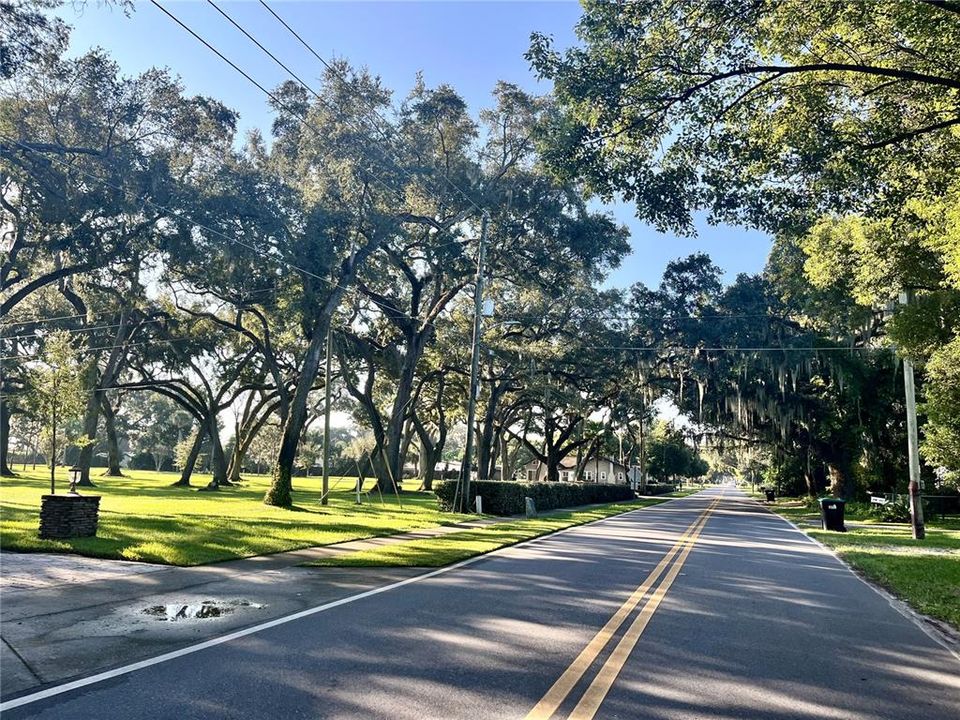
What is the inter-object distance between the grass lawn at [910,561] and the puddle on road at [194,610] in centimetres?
820

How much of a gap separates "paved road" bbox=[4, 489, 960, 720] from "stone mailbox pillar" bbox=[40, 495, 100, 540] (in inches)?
290

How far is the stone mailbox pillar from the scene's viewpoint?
42.4 feet

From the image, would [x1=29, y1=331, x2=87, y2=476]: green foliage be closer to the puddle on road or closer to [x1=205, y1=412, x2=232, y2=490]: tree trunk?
the puddle on road

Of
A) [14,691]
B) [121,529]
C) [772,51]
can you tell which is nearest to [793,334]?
[772,51]

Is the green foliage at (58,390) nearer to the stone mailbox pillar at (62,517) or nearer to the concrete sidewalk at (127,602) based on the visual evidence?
the stone mailbox pillar at (62,517)

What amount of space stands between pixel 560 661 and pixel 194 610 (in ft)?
13.9

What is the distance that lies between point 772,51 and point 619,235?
2366cm

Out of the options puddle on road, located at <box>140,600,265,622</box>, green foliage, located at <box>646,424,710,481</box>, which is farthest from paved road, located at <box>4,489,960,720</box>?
green foliage, located at <box>646,424,710,481</box>

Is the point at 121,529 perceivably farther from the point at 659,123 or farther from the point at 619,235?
the point at 619,235

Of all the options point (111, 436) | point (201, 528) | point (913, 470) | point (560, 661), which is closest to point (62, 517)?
point (201, 528)

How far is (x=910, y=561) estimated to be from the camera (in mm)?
14234

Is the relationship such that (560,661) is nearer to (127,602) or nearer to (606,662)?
(606,662)

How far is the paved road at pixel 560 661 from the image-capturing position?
469 centimetres

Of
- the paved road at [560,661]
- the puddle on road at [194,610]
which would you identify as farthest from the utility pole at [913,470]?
the puddle on road at [194,610]
